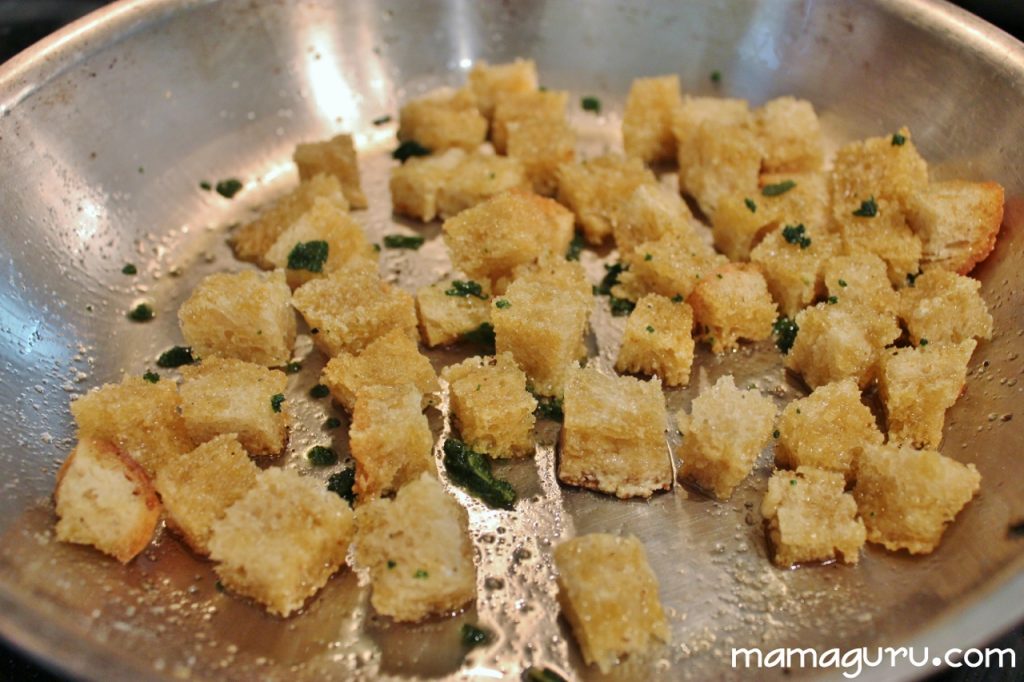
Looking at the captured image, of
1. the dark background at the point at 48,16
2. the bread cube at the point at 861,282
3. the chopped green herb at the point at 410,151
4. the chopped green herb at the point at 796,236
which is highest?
the dark background at the point at 48,16

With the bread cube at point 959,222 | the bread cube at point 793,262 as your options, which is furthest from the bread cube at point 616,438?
the bread cube at point 959,222

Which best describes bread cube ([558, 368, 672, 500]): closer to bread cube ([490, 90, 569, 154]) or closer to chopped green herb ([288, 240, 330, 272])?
chopped green herb ([288, 240, 330, 272])

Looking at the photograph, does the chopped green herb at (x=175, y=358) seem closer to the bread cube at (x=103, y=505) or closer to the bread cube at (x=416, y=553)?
the bread cube at (x=103, y=505)

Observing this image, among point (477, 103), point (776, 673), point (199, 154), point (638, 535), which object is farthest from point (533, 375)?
point (199, 154)

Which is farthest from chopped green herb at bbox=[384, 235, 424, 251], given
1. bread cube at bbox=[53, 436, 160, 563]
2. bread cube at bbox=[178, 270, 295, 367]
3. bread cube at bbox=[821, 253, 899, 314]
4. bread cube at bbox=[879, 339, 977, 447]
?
bread cube at bbox=[879, 339, 977, 447]

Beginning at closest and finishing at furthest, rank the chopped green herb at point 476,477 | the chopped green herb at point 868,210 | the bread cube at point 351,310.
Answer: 1. the chopped green herb at point 476,477
2. the bread cube at point 351,310
3. the chopped green herb at point 868,210

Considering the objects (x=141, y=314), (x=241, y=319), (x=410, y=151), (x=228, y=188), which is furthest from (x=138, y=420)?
(x=410, y=151)

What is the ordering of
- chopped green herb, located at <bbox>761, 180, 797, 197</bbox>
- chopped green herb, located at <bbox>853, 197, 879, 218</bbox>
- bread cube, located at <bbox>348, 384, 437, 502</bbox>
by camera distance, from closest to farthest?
bread cube, located at <bbox>348, 384, 437, 502</bbox> → chopped green herb, located at <bbox>853, 197, 879, 218</bbox> → chopped green herb, located at <bbox>761, 180, 797, 197</bbox>
